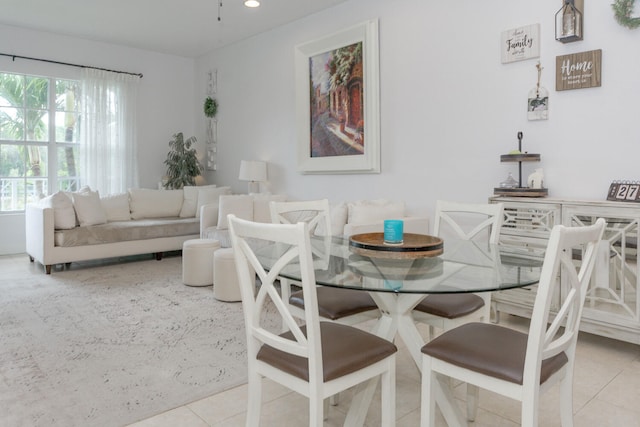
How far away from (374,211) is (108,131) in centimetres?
438

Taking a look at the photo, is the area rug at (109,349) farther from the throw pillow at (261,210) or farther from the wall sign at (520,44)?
the wall sign at (520,44)

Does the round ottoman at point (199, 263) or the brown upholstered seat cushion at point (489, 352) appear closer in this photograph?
the brown upholstered seat cushion at point (489, 352)

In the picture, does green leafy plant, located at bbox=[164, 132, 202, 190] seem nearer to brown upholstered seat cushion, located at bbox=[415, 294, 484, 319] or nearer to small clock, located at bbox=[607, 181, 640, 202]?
brown upholstered seat cushion, located at bbox=[415, 294, 484, 319]

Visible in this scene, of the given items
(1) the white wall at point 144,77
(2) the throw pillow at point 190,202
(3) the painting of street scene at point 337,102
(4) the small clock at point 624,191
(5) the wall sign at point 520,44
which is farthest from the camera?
(2) the throw pillow at point 190,202

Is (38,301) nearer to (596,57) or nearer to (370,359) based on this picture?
(370,359)

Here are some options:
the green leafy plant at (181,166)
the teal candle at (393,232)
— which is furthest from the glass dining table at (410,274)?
the green leafy plant at (181,166)

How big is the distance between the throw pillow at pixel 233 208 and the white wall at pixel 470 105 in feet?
2.20

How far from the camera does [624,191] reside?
276cm

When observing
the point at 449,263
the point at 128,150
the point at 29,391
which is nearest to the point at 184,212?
the point at 128,150

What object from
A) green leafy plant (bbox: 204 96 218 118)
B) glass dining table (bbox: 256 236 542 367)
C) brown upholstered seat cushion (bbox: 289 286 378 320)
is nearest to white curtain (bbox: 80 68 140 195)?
green leafy plant (bbox: 204 96 218 118)

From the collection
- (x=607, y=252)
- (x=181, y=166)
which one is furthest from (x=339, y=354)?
(x=181, y=166)

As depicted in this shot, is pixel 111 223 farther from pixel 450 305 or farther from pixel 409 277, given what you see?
pixel 409 277

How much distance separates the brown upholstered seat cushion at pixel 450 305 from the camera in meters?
2.03

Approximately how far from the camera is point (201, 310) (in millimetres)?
3504
